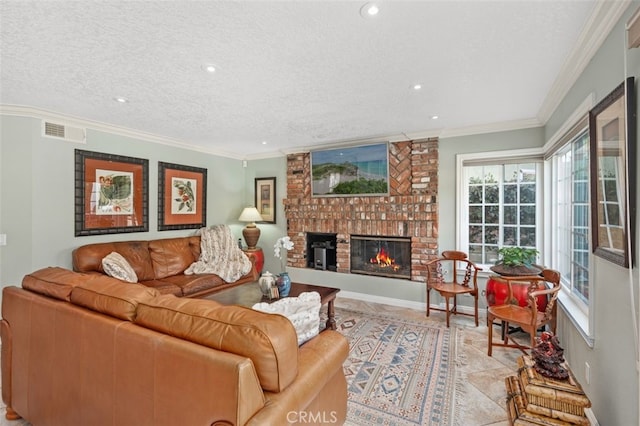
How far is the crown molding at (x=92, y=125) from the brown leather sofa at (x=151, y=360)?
2.38 m

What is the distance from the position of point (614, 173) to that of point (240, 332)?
206 cm

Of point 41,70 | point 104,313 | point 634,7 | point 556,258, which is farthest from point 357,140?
point 104,313

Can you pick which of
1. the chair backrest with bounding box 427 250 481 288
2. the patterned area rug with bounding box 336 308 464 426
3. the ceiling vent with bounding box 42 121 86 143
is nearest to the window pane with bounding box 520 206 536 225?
the chair backrest with bounding box 427 250 481 288

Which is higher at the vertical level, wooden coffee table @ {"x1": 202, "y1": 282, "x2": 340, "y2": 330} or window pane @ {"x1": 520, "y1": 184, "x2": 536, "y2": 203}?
window pane @ {"x1": 520, "y1": 184, "x2": 536, "y2": 203}

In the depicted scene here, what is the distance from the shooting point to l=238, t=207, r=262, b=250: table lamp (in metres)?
5.32

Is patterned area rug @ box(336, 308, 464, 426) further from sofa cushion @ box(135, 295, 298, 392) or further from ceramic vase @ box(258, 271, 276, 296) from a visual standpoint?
sofa cushion @ box(135, 295, 298, 392)

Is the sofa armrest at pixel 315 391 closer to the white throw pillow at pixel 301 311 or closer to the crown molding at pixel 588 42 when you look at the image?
the white throw pillow at pixel 301 311

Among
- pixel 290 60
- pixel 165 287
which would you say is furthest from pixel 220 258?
pixel 290 60

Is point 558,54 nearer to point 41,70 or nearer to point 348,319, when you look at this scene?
→ point 348,319

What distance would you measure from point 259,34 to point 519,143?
3.38 metres

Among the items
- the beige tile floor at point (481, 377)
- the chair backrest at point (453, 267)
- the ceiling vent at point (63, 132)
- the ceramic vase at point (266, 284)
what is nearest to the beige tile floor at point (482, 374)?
the beige tile floor at point (481, 377)

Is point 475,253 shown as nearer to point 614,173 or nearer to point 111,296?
point 614,173

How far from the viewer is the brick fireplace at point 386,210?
412 cm

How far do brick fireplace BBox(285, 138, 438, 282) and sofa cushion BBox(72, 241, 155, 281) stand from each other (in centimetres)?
226
